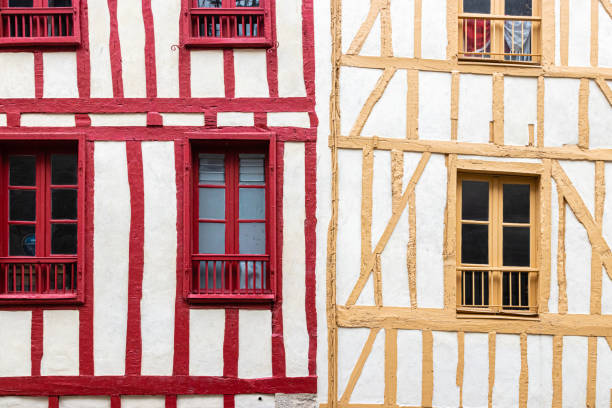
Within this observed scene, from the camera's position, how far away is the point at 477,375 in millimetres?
7195

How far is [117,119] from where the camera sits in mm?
7199

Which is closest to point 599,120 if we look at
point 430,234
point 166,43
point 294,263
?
point 430,234

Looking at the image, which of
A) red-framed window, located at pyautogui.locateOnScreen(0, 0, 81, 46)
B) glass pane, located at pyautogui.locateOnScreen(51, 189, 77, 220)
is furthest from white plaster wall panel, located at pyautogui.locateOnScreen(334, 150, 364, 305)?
red-framed window, located at pyautogui.locateOnScreen(0, 0, 81, 46)

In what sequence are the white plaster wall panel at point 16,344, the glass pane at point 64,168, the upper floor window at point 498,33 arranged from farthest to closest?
the upper floor window at point 498,33, the glass pane at point 64,168, the white plaster wall panel at point 16,344

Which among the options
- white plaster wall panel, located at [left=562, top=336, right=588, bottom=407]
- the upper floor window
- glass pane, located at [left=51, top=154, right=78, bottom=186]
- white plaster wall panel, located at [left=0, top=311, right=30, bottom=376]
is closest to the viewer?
white plaster wall panel, located at [left=0, top=311, right=30, bottom=376]

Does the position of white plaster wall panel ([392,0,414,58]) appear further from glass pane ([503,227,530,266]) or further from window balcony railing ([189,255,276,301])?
window balcony railing ([189,255,276,301])

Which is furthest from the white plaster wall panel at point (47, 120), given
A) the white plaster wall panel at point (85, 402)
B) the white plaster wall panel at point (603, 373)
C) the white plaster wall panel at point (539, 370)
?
the white plaster wall panel at point (603, 373)

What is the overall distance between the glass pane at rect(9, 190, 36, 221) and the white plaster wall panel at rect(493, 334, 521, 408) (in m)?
4.59

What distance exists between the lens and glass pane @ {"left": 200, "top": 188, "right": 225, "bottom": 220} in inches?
290

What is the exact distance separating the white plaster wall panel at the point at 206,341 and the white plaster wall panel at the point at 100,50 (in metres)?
2.26

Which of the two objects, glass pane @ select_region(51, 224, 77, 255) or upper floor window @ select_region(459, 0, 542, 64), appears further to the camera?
upper floor window @ select_region(459, 0, 542, 64)

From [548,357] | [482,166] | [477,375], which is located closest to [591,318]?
[548,357]

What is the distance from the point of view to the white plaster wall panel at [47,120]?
718 centimetres

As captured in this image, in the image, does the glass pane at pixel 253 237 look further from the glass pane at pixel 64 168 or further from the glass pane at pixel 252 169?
the glass pane at pixel 64 168
